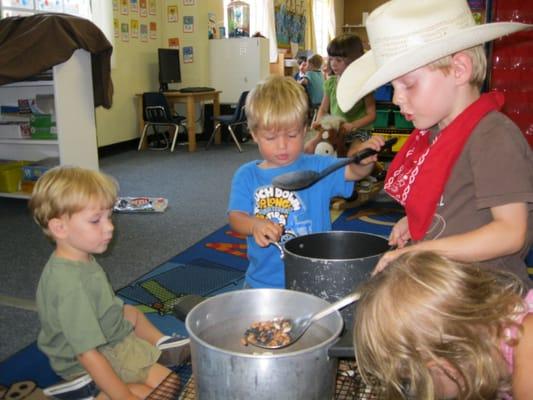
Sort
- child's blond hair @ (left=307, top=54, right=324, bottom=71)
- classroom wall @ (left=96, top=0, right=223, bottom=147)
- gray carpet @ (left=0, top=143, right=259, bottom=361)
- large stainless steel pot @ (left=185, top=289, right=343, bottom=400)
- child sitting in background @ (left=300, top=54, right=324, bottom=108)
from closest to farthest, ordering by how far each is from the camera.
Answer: large stainless steel pot @ (left=185, top=289, right=343, bottom=400)
gray carpet @ (left=0, top=143, right=259, bottom=361)
classroom wall @ (left=96, top=0, right=223, bottom=147)
child sitting in background @ (left=300, top=54, right=324, bottom=108)
child's blond hair @ (left=307, top=54, right=324, bottom=71)

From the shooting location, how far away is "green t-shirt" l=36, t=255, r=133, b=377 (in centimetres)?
104

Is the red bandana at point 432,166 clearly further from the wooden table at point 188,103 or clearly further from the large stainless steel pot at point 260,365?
the wooden table at point 188,103

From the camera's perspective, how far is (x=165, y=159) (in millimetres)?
4672

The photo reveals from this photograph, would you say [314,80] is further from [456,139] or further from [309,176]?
[456,139]

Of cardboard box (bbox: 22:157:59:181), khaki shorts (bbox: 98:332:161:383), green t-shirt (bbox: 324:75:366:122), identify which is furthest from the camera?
cardboard box (bbox: 22:157:59:181)

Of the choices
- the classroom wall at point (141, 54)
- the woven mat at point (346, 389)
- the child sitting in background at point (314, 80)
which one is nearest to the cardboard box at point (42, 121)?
the classroom wall at point (141, 54)

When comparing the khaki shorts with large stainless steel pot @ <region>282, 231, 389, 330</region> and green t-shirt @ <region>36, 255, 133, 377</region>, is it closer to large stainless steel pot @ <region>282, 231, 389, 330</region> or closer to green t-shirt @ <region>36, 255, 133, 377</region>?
green t-shirt @ <region>36, 255, 133, 377</region>

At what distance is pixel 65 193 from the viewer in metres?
1.11

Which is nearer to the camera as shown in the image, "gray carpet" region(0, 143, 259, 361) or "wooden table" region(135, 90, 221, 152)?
"gray carpet" region(0, 143, 259, 361)

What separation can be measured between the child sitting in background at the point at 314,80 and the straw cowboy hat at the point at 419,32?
5.68 m

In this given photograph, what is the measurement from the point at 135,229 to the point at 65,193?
151 centimetres

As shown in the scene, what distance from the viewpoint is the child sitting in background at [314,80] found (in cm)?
659

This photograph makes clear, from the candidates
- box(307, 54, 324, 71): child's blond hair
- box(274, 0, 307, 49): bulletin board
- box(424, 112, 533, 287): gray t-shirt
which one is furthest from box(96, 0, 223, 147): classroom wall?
box(424, 112, 533, 287): gray t-shirt

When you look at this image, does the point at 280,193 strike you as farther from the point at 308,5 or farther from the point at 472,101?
the point at 308,5
